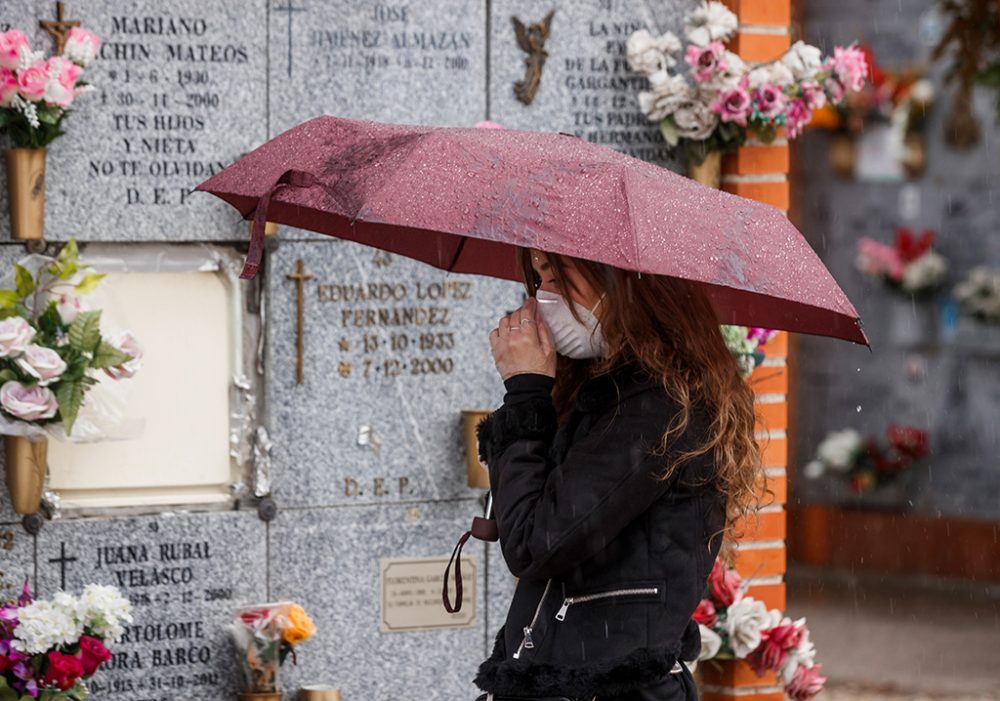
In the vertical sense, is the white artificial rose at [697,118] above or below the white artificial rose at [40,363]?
above

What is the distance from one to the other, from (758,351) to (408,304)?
1.16m

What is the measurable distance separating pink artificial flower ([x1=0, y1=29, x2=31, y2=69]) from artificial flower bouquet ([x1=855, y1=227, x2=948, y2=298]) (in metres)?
7.13

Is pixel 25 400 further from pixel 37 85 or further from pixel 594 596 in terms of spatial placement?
pixel 594 596

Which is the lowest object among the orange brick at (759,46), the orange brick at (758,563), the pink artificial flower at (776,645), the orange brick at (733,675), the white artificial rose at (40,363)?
the orange brick at (733,675)

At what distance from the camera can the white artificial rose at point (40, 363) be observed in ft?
14.9

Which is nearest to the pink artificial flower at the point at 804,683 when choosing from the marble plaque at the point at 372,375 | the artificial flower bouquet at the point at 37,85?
the marble plaque at the point at 372,375

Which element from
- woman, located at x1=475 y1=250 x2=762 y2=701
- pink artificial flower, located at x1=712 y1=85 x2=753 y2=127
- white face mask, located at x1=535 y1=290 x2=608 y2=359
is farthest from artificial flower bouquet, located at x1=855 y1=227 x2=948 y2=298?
white face mask, located at x1=535 y1=290 x2=608 y2=359

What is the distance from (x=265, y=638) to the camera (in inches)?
194

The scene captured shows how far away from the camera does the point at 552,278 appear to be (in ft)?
10.9

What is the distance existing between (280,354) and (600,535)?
2231 millimetres

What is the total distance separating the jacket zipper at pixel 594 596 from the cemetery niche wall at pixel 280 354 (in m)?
2.07

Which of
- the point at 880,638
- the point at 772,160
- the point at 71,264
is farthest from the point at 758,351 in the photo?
the point at 880,638

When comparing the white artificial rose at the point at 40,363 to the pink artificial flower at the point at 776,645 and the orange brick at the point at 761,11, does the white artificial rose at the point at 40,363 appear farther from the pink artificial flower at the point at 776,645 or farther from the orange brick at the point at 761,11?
the orange brick at the point at 761,11

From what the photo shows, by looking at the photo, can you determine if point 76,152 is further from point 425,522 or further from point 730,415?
point 730,415
